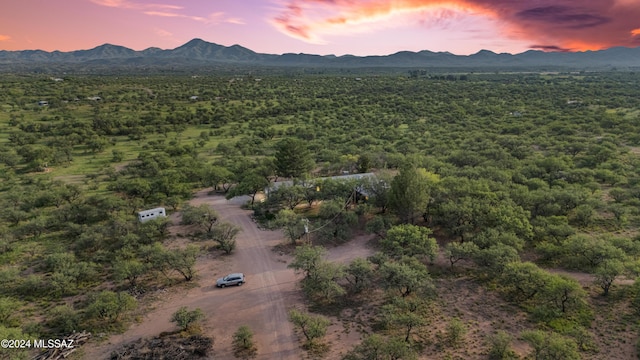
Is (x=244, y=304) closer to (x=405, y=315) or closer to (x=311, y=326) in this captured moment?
(x=311, y=326)

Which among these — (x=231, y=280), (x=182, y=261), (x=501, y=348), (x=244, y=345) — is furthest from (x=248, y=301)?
(x=501, y=348)

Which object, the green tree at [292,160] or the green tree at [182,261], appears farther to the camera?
the green tree at [292,160]

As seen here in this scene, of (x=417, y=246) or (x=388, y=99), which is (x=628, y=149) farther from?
(x=388, y=99)

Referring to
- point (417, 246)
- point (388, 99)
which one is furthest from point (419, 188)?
point (388, 99)

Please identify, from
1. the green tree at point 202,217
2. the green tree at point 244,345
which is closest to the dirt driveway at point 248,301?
the green tree at point 244,345

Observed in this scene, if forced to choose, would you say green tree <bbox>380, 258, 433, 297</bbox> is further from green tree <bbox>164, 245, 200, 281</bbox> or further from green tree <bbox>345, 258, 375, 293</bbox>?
green tree <bbox>164, 245, 200, 281</bbox>

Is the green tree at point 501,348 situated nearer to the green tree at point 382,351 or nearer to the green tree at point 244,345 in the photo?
the green tree at point 382,351
